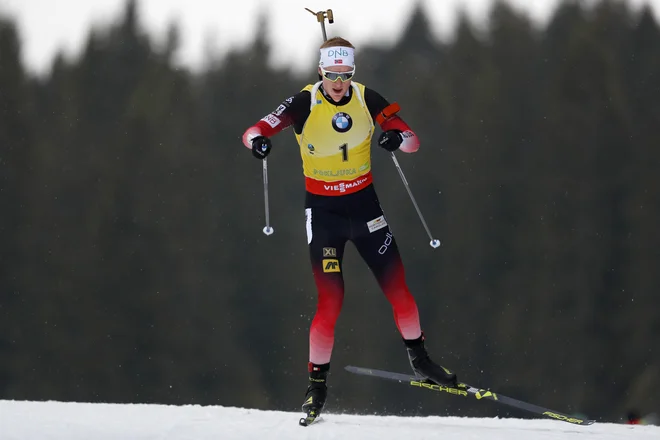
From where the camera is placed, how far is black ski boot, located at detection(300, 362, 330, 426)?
18.0ft

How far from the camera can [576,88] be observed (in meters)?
35.3

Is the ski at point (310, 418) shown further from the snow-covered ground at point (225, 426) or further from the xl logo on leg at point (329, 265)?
the xl logo on leg at point (329, 265)

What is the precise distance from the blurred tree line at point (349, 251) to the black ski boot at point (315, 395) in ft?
81.9

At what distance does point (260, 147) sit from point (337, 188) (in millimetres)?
624

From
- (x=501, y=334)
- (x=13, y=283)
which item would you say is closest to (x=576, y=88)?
(x=501, y=334)

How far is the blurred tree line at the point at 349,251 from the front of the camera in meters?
32.0

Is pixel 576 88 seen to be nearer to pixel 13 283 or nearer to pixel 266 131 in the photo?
pixel 13 283

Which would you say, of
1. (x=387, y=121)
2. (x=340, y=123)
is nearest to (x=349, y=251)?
(x=387, y=121)

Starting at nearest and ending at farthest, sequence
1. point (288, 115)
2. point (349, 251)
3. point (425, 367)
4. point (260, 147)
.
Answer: point (260, 147) → point (288, 115) → point (425, 367) → point (349, 251)

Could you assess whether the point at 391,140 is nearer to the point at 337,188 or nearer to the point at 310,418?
the point at 337,188

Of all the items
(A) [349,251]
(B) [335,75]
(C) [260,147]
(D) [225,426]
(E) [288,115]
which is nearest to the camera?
(D) [225,426]

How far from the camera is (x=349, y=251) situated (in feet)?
109

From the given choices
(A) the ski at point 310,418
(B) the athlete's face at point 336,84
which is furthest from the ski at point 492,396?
(B) the athlete's face at point 336,84

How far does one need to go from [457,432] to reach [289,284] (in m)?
30.7
